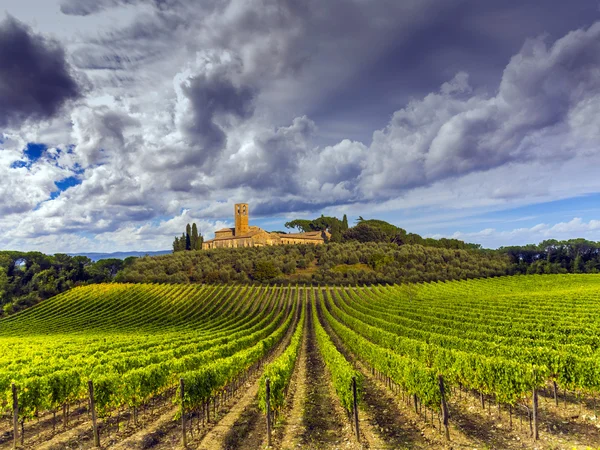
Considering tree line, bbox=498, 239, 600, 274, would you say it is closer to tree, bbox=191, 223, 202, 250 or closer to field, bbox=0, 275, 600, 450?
field, bbox=0, 275, 600, 450

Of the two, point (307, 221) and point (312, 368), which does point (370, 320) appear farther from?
point (307, 221)

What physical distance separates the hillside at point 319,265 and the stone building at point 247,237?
19248 millimetres

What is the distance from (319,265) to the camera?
381 ft

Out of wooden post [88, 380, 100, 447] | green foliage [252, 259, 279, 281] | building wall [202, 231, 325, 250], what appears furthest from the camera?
building wall [202, 231, 325, 250]

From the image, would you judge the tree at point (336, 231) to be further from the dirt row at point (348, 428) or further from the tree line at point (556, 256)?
the dirt row at point (348, 428)

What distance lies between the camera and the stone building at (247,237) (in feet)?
484

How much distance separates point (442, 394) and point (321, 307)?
2422 inches

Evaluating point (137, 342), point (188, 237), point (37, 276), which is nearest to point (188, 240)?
point (188, 237)

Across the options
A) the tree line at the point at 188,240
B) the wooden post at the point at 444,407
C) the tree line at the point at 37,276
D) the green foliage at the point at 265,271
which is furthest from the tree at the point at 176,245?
the wooden post at the point at 444,407

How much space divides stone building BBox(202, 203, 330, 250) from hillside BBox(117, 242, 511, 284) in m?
19.2

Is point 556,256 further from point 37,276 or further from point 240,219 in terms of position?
point 37,276

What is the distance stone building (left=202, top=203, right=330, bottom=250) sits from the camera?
148 meters

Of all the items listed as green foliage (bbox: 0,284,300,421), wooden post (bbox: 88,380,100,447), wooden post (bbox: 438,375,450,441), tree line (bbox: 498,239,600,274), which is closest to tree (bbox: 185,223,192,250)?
green foliage (bbox: 0,284,300,421)

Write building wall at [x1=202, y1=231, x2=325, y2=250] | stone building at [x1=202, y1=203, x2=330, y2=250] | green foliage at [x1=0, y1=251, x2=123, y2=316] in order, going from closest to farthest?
green foliage at [x1=0, y1=251, x2=123, y2=316] → building wall at [x1=202, y1=231, x2=325, y2=250] → stone building at [x1=202, y1=203, x2=330, y2=250]
